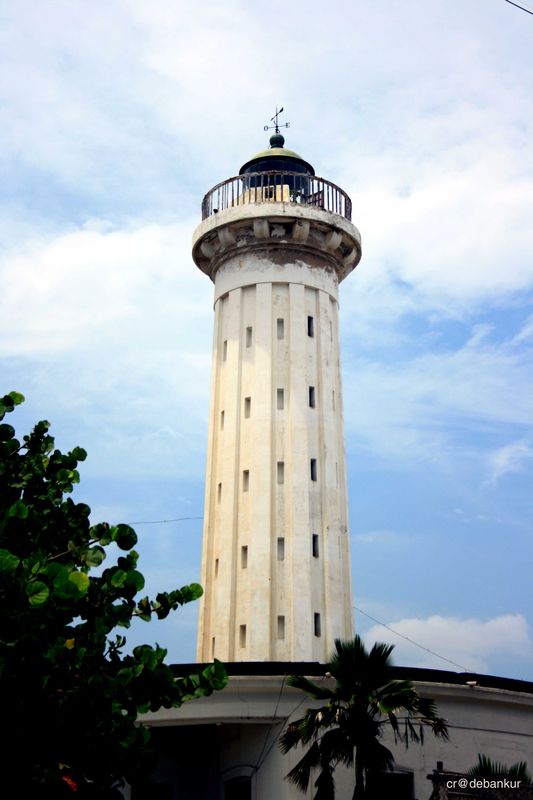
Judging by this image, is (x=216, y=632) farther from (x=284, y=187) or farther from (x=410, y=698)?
(x=284, y=187)

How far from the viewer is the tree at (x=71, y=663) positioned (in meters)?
12.6

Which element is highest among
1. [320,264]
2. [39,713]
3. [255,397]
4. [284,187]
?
[284,187]

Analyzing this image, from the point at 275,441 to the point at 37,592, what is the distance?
23510 millimetres

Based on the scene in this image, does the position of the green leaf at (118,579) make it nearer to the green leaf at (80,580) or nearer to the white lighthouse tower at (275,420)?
the green leaf at (80,580)

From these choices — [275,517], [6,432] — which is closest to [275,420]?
[275,517]

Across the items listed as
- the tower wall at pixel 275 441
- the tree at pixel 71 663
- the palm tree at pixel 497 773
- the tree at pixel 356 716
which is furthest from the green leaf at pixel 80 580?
the tower wall at pixel 275 441

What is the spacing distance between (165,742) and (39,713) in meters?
15.6

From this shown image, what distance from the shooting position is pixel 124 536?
1523 cm

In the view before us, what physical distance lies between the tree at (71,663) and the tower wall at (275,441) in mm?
17168

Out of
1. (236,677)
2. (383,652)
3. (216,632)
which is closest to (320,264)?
(216,632)

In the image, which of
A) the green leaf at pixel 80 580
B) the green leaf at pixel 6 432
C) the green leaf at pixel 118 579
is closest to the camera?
the green leaf at pixel 80 580

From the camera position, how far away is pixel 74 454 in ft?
60.8

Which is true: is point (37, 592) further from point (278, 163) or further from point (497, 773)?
point (278, 163)

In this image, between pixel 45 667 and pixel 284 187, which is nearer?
pixel 45 667
